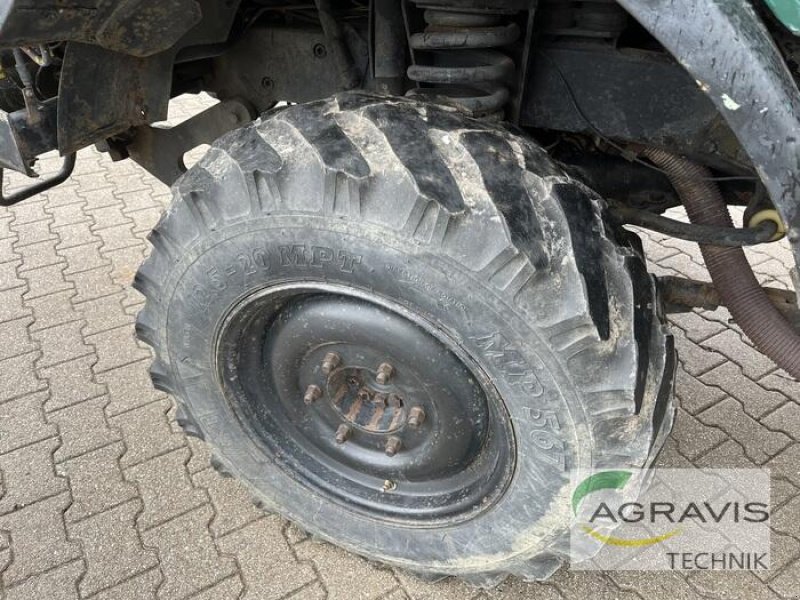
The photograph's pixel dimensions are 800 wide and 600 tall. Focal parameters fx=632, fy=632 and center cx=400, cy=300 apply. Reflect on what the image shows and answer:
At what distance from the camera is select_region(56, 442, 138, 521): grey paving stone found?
218 cm

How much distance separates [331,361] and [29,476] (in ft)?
4.49

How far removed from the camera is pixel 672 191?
205cm

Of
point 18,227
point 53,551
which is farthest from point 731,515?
point 18,227

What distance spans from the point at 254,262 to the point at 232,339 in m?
0.31

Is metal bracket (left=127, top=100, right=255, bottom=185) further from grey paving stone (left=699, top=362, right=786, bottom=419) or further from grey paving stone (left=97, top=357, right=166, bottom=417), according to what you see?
grey paving stone (left=699, top=362, right=786, bottom=419)

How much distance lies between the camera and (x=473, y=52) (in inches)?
67.5

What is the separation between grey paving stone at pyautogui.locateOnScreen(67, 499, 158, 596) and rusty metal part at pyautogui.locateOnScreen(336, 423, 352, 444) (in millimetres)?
742

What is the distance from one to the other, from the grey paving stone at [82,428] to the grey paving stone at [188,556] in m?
0.52

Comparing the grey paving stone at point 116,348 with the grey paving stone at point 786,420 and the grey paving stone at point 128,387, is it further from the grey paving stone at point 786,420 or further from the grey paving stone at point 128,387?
the grey paving stone at point 786,420

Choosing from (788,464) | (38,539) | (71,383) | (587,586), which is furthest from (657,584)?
(71,383)

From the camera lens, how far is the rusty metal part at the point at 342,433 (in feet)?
6.11

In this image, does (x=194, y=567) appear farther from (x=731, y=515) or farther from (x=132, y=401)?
(x=731, y=515)

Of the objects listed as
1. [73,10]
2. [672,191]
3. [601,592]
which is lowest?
[601,592]

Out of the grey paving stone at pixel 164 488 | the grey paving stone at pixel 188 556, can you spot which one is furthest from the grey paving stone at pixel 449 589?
the grey paving stone at pixel 164 488
